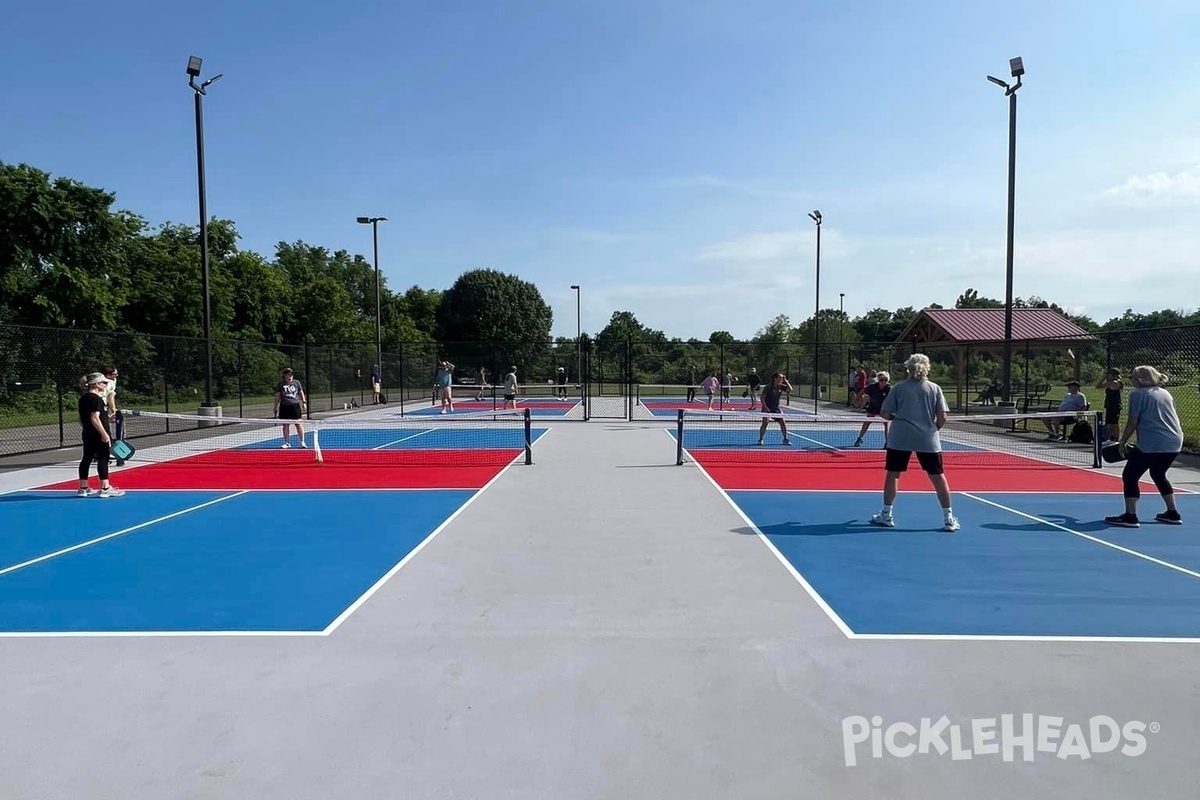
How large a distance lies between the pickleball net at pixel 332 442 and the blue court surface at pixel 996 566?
6.31 meters

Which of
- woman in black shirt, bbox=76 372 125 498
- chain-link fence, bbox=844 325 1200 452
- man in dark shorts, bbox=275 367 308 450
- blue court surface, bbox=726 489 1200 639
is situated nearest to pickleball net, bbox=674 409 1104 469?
chain-link fence, bbox=844 325 1200 452

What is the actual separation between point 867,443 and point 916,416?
9796 mm

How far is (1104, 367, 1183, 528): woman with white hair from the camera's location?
7.68 m

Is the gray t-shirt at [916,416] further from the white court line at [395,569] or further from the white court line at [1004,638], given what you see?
the white court line at [395,569]

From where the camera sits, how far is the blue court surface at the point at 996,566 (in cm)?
505

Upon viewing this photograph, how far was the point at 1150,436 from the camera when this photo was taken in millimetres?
7754

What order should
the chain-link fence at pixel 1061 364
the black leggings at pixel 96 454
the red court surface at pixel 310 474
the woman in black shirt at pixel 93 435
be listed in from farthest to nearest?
the chain-link fence at pixel 1061 364
the red court surface at pixel 310 474
the black leggings at pixel 96 454
the woman in black shirt at pixel 93 435

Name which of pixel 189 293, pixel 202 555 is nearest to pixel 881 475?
pixel 202 555

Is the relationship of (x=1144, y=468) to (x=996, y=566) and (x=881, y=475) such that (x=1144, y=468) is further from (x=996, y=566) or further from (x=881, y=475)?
(x=881, y=475)

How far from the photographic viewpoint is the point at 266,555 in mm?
6848

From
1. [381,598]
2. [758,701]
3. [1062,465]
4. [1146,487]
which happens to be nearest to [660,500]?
[381,598]

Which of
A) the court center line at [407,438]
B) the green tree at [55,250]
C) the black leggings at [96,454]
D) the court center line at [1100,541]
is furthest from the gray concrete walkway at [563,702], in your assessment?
the green tree at [55,250]

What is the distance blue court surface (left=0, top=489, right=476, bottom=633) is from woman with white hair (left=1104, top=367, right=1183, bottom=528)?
7.39 metres

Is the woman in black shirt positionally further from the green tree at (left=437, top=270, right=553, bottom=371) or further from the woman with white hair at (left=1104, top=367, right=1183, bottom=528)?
the green tree at (left=437, top=270, right=553, bottom=371)
